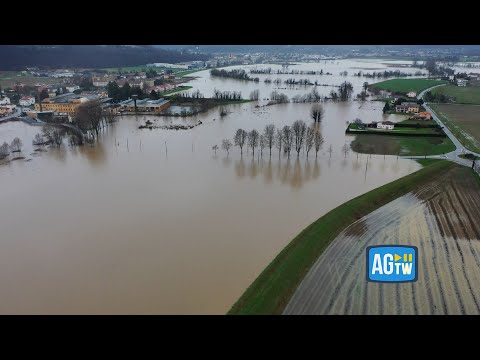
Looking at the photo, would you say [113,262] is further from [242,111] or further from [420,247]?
[242,111]

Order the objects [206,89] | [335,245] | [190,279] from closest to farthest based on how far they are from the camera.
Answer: [190,279]
[335,245]
[206,89]

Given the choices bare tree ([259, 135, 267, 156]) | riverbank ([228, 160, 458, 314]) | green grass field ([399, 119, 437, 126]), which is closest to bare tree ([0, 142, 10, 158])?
bare tree ([259, 135, 267, 156])

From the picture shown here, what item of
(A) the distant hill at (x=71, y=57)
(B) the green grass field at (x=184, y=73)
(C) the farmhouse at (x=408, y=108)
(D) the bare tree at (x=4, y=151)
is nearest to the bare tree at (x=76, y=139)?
(D) the bare tree at (x=4, y=151)

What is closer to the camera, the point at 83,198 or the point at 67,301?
the point at 67,301

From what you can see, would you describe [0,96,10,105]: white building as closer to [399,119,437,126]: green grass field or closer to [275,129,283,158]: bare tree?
[275,129,283,158]: bare tree
